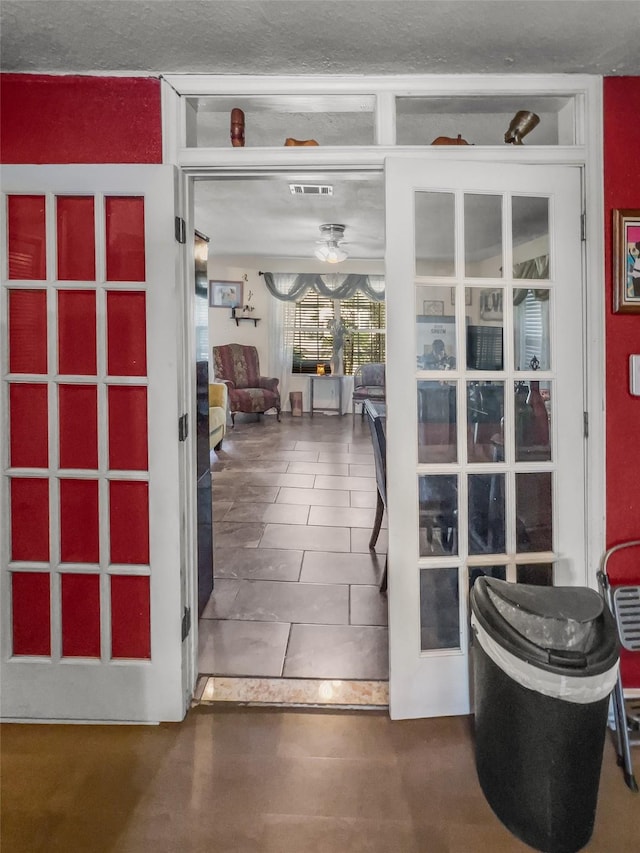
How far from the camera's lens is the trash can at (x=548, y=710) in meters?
1.39

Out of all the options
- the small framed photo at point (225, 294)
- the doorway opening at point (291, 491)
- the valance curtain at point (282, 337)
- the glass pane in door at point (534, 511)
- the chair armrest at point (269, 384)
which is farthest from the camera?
the valance curtain at point (282, 337)

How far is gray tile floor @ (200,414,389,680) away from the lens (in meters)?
2.34

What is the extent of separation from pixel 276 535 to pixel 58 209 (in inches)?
101

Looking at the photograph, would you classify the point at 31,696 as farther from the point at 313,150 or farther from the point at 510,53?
the point at 510,53

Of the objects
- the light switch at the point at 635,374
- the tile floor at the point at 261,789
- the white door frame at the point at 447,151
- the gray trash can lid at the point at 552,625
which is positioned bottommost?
the tile floor at the point at 261,789

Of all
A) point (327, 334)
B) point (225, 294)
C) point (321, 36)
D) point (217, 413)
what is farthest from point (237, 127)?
point (327, 334)

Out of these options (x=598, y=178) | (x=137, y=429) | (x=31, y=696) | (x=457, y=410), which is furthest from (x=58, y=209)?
(x=598, y=178)

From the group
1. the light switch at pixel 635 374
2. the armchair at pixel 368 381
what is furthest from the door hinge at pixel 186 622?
the armchair at pixel 368 381

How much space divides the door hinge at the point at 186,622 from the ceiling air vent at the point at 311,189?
362cm

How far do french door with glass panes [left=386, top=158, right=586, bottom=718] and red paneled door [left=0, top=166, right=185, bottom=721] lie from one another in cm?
83

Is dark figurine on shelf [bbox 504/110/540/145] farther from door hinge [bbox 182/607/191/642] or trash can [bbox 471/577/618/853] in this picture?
door hinge [bbox 182/607/191/642]

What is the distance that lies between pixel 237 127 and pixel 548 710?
2.13 m

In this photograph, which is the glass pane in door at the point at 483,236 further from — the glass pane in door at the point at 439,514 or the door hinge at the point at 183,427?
the door hinge at the point at 183,427

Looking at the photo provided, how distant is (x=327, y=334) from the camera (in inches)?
368
